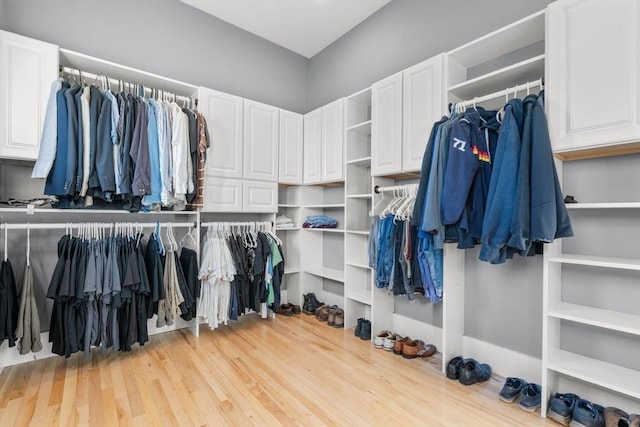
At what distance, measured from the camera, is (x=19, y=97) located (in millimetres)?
2109

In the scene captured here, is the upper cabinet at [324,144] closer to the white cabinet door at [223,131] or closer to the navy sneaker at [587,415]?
the white cabinet door at [223,131]

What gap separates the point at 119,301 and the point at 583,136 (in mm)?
3307

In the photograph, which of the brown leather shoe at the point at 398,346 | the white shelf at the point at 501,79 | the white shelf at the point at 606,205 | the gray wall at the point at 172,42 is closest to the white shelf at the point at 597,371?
the white shelf at the point at 606,205

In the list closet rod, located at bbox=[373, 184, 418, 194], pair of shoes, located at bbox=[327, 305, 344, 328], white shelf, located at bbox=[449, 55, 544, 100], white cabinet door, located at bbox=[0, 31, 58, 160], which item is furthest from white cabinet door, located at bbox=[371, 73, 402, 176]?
white cabinet door, located at bbox=[0, 31, 58, 160]

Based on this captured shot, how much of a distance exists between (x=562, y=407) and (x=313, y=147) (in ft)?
10.2

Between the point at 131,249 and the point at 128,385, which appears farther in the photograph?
the point at 131,249

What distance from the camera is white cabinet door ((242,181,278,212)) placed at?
3.25 metres

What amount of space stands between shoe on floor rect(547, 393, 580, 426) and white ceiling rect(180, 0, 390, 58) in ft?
12.3

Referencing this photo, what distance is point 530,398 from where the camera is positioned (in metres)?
1.87

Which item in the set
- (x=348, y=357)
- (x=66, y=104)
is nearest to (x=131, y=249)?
(x=66, y=104)

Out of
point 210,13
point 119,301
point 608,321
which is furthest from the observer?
point 210,13

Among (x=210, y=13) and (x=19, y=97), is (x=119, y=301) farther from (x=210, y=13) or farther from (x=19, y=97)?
(x=210, y=13)

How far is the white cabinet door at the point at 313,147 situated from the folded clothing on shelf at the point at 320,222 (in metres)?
0.44

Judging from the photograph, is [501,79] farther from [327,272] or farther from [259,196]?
[327,272]
